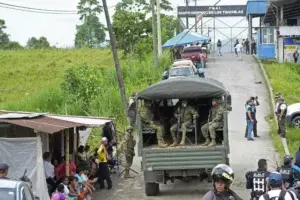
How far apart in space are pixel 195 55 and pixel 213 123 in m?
25.4

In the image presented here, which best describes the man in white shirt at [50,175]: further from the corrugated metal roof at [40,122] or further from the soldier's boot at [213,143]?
the soldier's boot at [213,143]

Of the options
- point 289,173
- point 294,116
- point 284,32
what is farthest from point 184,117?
point 284,32

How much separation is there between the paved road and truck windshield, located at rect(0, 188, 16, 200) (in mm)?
6695

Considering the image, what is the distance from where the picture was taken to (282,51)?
136ft

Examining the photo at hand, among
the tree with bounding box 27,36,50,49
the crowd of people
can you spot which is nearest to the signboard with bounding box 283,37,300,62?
the crowd of people

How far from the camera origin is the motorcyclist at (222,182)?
641 centimetres

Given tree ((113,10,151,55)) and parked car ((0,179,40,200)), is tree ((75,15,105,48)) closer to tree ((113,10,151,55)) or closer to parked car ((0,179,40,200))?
tree ((113,10,151,55))

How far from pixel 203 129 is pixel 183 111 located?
0.74 m

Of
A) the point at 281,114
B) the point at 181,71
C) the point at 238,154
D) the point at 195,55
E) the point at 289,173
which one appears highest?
the point at 195,55

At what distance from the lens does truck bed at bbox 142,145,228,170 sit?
49.2ft

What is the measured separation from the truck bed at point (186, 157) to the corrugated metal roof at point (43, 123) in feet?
7.13

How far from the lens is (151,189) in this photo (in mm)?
15891

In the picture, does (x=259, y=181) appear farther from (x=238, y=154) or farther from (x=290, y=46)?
(x=290, y=46)

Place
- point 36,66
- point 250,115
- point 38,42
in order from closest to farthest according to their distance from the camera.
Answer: point 250,115
point 36,66
point 38,42
